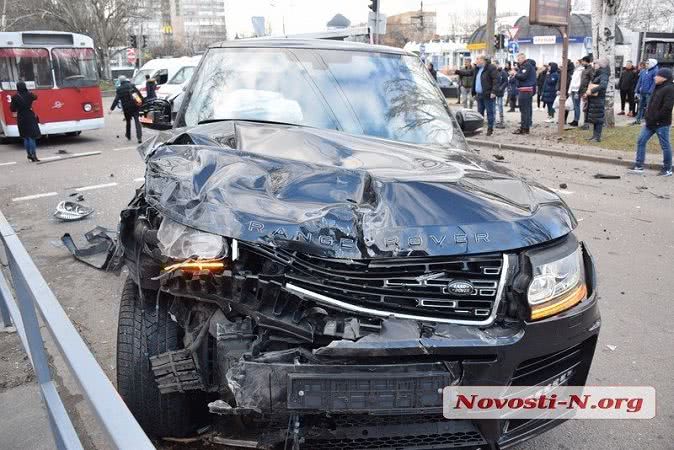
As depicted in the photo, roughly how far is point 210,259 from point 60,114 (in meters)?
14.6

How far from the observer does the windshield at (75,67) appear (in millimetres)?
14773

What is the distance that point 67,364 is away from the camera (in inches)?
64.6

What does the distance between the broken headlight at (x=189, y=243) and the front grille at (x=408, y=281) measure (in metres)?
0.25

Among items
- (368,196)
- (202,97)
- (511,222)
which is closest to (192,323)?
(368,196)

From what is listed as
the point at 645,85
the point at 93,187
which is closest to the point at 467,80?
the point at 645,85

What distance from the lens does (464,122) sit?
458 cm

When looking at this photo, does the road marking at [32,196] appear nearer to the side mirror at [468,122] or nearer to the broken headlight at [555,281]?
the side mirror at [468,122]

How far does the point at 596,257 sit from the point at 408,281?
449cm

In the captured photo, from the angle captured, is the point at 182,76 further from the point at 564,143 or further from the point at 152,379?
the point at 152,379

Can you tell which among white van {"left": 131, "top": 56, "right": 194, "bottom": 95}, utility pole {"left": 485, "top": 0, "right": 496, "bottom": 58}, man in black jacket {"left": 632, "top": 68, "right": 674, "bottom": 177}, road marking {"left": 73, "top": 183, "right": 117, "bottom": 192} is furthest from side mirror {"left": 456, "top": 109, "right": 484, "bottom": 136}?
white van {"left": 131, "top": 56, "right": 194, "bottom": 95}

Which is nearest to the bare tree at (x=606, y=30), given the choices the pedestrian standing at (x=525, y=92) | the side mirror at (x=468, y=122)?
the pedestrian standing at (x=525, y=92)

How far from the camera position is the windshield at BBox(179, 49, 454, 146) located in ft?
A: 12.4

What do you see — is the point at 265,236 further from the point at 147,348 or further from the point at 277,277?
the point at 147,348

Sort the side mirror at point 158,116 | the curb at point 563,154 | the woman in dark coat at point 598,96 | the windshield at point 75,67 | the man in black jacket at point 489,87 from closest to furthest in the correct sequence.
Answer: the side mirror at point 158,116 → the curb at point 563,154 → the woman in dark coat at point 598,96 → the windshield at point 75,67 → the man in black jacket at point 489,87
